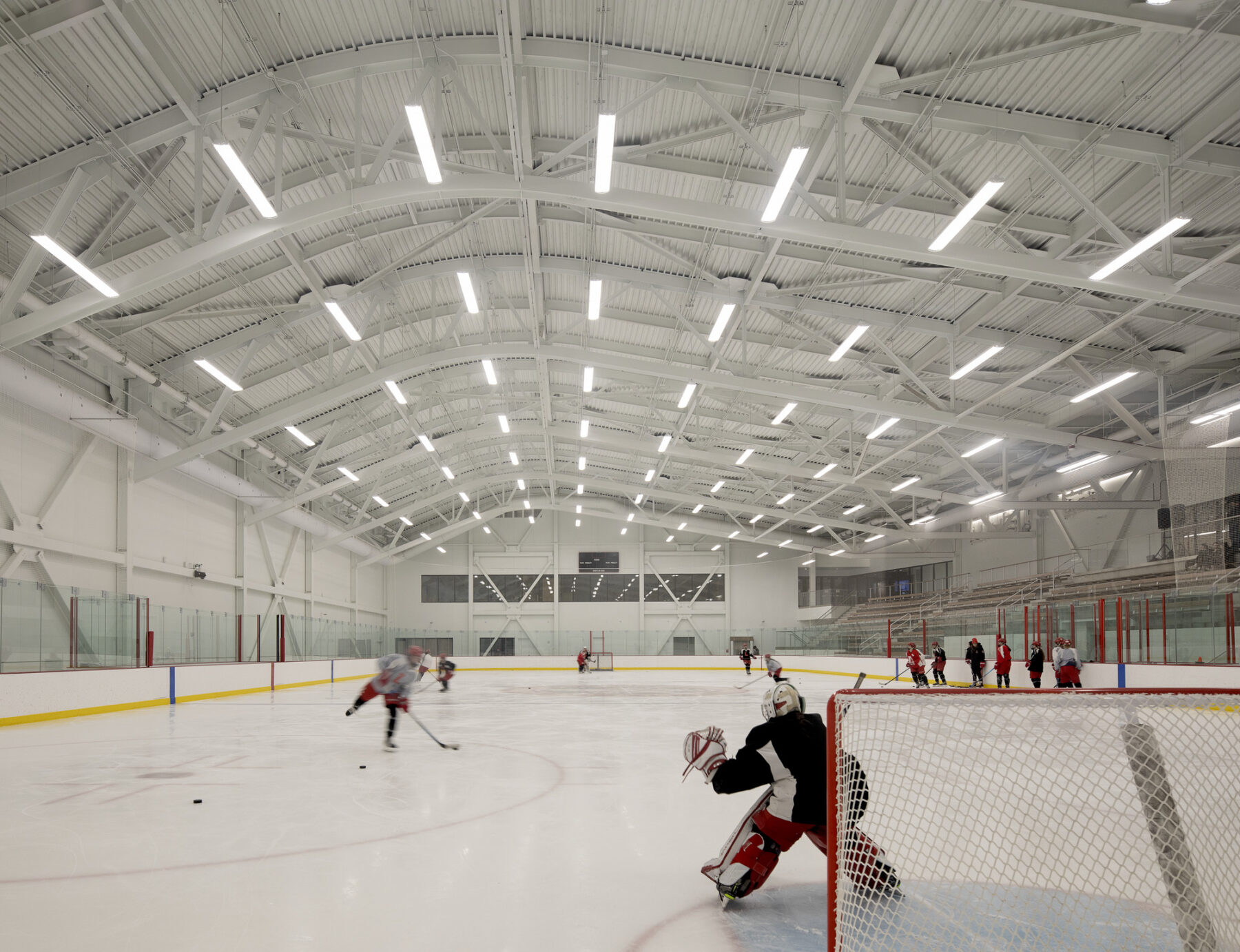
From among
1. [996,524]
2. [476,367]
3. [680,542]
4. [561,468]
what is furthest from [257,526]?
[996,524]

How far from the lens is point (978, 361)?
15.8 metres

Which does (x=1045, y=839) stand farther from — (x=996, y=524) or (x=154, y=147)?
(x=996, y=524)

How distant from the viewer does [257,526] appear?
27906 mm

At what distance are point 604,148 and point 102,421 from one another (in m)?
14.0

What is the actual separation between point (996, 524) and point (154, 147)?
106 ft

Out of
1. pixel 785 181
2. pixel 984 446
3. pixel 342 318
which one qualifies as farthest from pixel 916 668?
pixel 342 318

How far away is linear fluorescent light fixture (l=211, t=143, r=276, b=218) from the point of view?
9.21 m

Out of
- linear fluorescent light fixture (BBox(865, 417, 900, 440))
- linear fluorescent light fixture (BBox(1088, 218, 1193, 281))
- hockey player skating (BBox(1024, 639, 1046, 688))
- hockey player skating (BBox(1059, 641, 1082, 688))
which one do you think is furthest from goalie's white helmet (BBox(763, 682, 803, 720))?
linear fluorescent light fixture (BBox(865, 417, 900, 440))

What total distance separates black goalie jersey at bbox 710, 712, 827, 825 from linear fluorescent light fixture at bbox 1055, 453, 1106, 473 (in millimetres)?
21892

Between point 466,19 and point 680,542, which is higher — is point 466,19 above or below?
above

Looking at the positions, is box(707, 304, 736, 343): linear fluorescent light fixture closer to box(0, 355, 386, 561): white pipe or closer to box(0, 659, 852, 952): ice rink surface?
box(0, 659, 852, 952): ice rink surface

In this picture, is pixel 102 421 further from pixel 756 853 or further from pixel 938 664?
pixel 938 664

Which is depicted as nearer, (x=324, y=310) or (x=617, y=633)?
(x=324, y=310)

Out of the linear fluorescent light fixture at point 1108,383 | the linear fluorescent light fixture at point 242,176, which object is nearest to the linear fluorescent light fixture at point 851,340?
the linear fluorescent light fixture at point 1108,383
